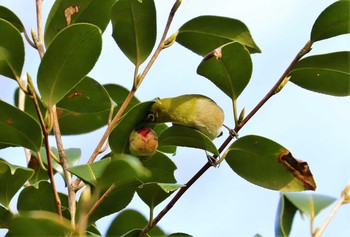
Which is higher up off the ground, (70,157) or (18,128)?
(18,128)

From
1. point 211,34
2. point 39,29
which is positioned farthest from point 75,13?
point 211,34

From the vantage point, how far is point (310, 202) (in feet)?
4.13

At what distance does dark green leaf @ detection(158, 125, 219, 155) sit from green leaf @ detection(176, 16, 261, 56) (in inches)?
11.7

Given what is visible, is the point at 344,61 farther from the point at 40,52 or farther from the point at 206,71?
the point at 40,52

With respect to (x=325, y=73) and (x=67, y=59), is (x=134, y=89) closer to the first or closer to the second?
(x=67, y=59)

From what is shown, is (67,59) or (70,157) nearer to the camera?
(67,59)

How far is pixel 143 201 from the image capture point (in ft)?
5.30

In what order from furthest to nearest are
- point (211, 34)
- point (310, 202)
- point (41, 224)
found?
point (211, 34) → point (310, 202) → point (41, 224)

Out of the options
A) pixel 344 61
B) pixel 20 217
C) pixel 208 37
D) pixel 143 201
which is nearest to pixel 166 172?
pixel 143 201

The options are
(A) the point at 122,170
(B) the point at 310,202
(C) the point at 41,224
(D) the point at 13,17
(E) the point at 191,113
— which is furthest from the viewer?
(D) the point at 13,17

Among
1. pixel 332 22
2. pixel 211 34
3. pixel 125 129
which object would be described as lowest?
pixel 125 129

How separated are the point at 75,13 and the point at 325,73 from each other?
62 centimetres

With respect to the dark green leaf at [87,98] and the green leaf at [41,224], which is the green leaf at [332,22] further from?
the green leaf at [41,224]

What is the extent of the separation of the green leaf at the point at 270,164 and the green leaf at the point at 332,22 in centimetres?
28
